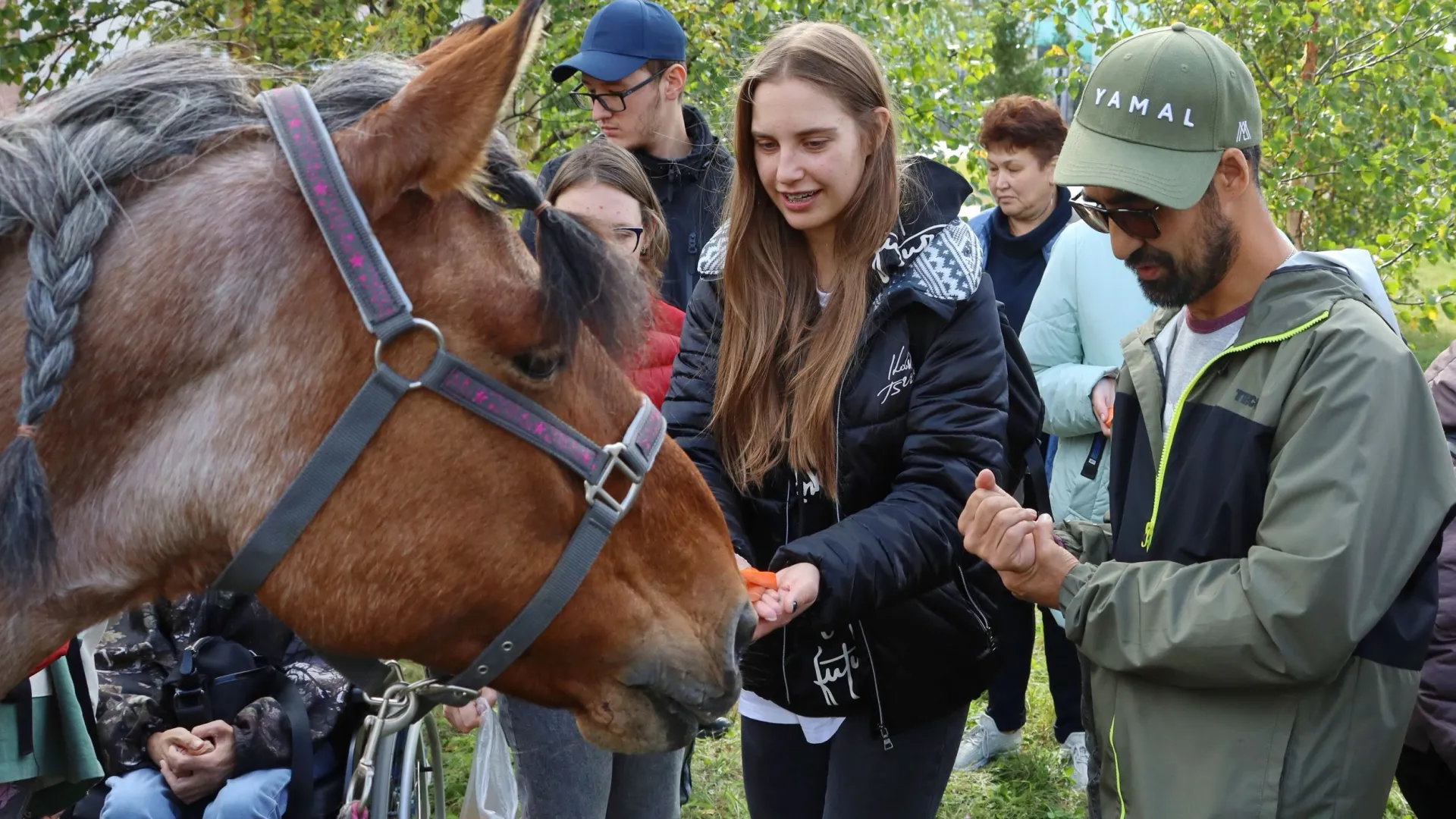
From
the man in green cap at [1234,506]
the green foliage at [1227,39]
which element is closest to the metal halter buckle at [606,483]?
the man in green cap at [1234,506]

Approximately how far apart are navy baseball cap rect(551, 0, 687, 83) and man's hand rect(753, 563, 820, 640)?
2.11m

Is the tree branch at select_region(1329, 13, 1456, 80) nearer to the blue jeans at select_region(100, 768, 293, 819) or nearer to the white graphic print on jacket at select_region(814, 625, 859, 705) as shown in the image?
the white graphic print on jacket at select_region(814, 625, 859, 705)

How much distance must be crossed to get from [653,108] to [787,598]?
2.14 m

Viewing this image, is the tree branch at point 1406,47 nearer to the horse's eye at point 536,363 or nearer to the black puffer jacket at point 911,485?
the black puffer jacket at point 911,485

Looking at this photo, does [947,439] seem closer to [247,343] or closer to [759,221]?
[759,221]

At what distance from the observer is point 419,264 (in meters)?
1.54

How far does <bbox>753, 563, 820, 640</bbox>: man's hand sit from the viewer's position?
213cm

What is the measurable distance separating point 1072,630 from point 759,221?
111 centimetres

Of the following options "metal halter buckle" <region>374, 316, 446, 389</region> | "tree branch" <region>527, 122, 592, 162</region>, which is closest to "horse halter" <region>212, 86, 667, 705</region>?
"metal halter buckle" <region>374, 316, 446, 389</region>

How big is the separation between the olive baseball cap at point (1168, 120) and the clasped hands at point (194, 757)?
89.7 inches

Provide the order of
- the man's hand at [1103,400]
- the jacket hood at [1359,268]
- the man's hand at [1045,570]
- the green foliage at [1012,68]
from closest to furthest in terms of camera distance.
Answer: the jacket hood at [1359,268] < the man's hand at [1045,570] < the man's hand at [1103,400] < the green foliage at [1012,68]

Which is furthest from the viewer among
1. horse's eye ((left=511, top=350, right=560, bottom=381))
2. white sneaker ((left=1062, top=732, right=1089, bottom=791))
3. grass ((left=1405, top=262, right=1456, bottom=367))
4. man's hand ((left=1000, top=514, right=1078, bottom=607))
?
grass ((left=1405, top=262, right=1456, bottom=367))

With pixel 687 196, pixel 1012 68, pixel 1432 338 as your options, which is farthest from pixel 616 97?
pixel 1012 68

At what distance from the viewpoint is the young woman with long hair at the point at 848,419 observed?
2.35 metres
